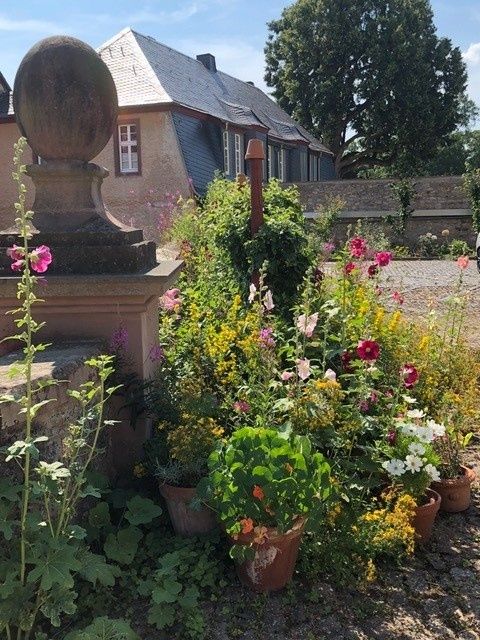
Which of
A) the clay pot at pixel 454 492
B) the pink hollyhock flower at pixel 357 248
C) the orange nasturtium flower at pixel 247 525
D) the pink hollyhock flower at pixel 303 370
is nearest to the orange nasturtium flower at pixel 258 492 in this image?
the orange nasturtium flower at pixel 247 525

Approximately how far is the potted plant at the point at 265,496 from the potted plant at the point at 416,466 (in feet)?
2.10

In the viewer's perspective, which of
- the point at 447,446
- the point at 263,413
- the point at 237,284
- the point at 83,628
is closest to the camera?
the point at 83,628

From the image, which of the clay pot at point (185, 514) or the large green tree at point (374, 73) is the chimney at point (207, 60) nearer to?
the large green tree at point (374, 73)

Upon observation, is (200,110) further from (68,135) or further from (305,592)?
(305,592)

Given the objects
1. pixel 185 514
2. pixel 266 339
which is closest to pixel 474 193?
pixel 266 339

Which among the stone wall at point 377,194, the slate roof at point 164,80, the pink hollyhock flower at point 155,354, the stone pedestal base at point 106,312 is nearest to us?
the stone pedestal base at point 106,312

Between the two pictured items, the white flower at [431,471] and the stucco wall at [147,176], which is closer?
the white flower at [431,471]

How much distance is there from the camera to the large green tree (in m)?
28.7

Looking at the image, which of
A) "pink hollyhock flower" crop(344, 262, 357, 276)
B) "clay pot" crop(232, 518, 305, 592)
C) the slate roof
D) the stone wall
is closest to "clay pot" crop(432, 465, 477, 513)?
"clay pot" crop(232, 518, 305, 592)

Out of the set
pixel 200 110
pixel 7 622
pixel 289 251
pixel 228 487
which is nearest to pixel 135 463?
pixel 228 487

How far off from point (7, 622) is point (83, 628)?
35 centimetres

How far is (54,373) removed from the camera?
2680 millimetres

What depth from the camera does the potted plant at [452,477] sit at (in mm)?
3449

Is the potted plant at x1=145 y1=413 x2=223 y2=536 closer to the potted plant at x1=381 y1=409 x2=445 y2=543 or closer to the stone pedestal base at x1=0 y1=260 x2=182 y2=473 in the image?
the stone pedestal base at x1=0 y1=260 x2=182 y2=473
